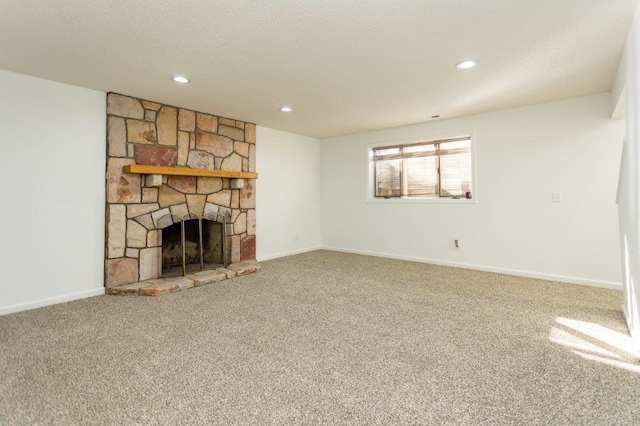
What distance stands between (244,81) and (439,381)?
3.04 meters

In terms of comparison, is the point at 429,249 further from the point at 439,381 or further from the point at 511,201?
the point at 439,381

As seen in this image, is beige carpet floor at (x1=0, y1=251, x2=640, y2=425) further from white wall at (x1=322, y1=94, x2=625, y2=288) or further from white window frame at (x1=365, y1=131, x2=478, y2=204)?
white window frame at (x1=365, y1=131, x2=478, y2=204)

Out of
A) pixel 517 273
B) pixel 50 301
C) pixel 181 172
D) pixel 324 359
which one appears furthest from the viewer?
pixel 517 273

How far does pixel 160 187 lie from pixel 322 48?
105 inches

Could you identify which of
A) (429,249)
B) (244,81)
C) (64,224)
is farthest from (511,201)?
(64,224)

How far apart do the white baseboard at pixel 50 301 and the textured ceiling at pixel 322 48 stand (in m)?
2.18

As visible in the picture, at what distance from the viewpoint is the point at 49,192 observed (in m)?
3.16

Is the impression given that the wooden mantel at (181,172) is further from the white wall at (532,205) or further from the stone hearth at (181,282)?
the white wall at (532,205)

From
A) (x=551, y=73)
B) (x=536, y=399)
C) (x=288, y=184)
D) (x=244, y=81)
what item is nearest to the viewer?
(x=536, y=399)

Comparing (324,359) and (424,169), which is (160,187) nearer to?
(324,359)

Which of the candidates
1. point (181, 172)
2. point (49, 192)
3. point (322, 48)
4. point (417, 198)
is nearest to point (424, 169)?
point (417, 198)

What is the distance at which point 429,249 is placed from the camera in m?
5.03

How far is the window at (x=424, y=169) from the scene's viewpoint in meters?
4.76

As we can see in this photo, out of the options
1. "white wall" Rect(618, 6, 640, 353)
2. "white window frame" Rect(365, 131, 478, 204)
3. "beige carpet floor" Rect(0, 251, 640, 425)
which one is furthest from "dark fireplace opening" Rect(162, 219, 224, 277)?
"white wall" Rect(618, 6, 640, 353)
